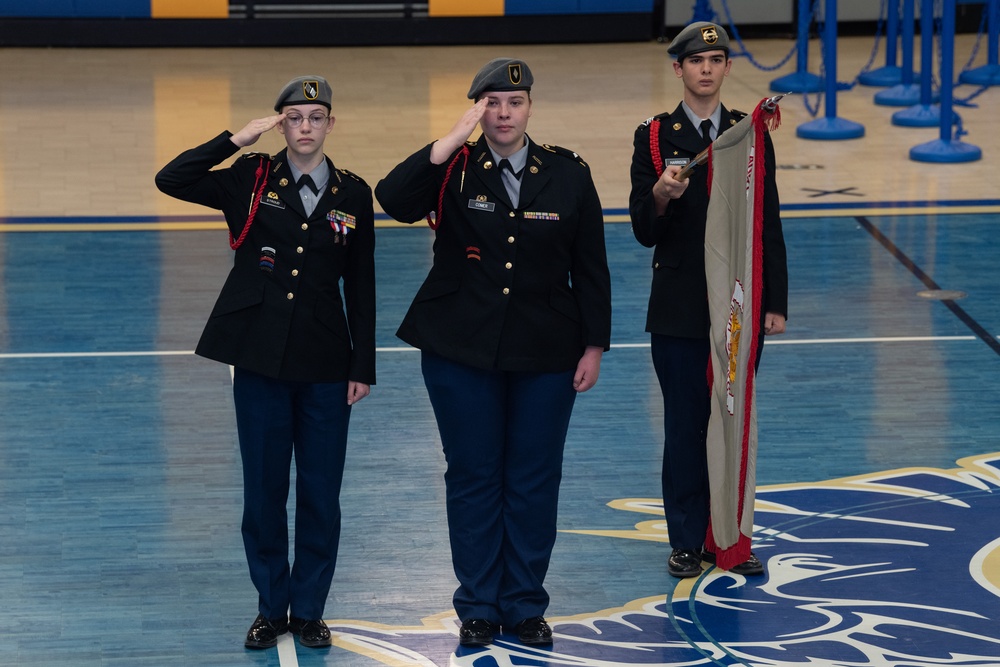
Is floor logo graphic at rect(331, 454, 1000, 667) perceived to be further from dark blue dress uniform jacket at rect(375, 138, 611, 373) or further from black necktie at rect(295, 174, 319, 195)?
black necktie at rect(295, 174, 319, 195)

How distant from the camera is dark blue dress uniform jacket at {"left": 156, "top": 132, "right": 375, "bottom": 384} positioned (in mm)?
4793

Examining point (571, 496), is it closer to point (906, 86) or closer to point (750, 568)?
point (750, 568)

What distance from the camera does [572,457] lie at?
673 cm

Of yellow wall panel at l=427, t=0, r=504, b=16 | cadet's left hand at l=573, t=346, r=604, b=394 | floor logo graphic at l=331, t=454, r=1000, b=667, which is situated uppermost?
yellow wall panel at l=427, t=0, r=504, b=16

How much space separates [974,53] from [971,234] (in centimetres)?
688

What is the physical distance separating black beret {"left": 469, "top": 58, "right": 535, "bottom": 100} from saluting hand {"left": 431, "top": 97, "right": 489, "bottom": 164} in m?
0.04

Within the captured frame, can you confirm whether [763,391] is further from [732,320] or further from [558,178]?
[558,178]

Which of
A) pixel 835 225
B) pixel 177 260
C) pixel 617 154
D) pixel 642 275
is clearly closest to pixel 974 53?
pixel 617 154

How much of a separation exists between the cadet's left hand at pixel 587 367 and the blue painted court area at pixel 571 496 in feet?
2.64

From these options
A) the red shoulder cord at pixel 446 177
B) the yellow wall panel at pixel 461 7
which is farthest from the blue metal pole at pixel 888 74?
the red shoulder cord at pixel 446 177

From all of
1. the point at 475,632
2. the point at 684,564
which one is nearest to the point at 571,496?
the point at 684,564

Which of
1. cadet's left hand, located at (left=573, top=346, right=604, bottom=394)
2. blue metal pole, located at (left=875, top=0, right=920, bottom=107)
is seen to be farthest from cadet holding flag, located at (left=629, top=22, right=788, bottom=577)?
blue metal pole, located at (left=875, top=0, right=920, bottom=107)

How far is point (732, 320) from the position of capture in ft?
17.2

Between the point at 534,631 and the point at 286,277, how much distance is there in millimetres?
1311
